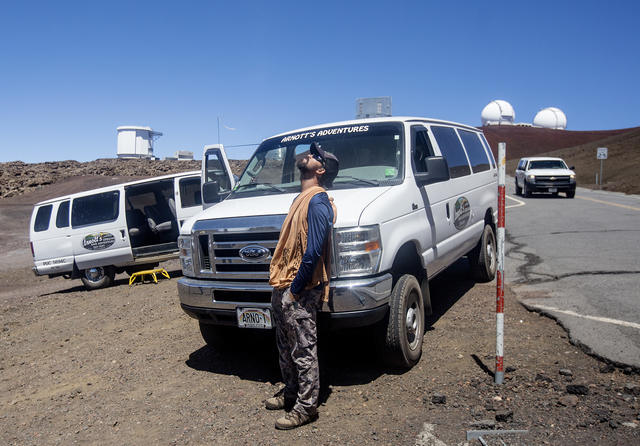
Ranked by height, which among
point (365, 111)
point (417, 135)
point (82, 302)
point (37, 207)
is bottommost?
point (82, 302)

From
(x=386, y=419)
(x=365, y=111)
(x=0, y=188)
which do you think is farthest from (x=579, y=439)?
(x=0, y=188)

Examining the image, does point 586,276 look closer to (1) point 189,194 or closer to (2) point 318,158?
(2) point 318,158

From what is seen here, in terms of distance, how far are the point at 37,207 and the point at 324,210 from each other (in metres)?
10.6

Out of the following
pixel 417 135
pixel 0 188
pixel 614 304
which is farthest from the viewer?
pixel 0 188

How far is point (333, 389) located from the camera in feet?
14.5

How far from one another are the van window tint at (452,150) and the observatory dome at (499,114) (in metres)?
75.1

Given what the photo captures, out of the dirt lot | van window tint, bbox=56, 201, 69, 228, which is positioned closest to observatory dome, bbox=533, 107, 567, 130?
van window tint, bbox=56, 201, 69, 228

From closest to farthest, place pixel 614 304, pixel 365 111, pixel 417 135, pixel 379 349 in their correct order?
pixel 379 349, pixel 417 135, pixel 614 304, pixel 365 111

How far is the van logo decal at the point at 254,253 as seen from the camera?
4.30 meters

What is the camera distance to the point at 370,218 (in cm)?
411

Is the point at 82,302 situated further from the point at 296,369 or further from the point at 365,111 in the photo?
the point at 296,369

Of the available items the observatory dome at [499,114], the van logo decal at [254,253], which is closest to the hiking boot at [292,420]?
the van logo decal at [254,253]

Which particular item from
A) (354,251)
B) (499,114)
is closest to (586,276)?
(354,251)

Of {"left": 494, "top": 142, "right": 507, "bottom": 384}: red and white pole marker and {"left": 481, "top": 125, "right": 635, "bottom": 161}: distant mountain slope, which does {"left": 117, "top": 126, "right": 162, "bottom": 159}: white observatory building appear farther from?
{"left": 494, "top": 142, "right": 507, "bottom": 384}: red and white pole marker
